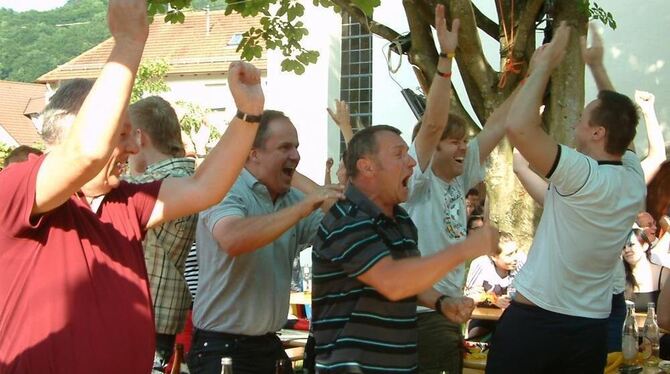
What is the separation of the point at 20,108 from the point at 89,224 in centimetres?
7158

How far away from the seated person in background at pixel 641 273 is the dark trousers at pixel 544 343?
12.8ft

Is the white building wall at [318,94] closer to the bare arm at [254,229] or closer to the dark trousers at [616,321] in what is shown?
the dark trousers at [616,321]

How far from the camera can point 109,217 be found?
2760 millimetres

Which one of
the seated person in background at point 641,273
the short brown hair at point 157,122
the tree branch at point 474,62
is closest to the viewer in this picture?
the short brown hair at point 157,122

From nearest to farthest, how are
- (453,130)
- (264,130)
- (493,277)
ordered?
(264,130) → (453,130) → (493,277)

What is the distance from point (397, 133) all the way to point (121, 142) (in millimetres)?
1276

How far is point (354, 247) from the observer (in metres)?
3.29

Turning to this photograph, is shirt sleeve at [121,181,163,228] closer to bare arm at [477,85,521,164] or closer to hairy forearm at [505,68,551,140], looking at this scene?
hairy forearm at [505,68,551,140]

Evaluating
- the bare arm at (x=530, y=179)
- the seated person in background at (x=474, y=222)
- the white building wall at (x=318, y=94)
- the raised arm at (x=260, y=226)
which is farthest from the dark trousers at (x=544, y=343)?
the white building wall at (x=318, y=94)

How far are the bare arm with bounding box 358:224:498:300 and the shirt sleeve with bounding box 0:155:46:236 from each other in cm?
124

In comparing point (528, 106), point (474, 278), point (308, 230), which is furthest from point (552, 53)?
point (474, 278)

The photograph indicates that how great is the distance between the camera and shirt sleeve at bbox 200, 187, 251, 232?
386cm

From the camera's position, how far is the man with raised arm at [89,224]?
232cm

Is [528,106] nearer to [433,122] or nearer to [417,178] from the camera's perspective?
[433,122]
